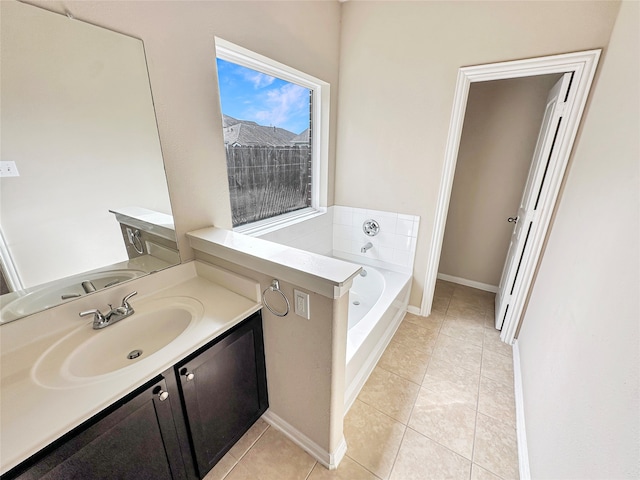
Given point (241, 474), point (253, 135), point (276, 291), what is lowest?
point (241, 474)

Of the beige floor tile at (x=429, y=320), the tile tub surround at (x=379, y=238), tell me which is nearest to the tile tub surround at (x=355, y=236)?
the tile tub surround at (x=379, y=238)

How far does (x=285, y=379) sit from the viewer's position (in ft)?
4.35

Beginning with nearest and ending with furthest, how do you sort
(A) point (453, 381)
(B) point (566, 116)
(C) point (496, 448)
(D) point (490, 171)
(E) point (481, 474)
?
(E) point (481, 474) → (C) point (496, 448) → (B) point (566, 116) → (A) point (453, 381) → (D) point (490, 171)

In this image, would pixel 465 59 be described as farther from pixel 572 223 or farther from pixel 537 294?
pixel 537 294

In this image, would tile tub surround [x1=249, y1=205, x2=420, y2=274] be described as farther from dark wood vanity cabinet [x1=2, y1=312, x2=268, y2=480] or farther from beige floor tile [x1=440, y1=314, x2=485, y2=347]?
dark wood vanity cabinet [x1=2, y1=312, x2=268, y2=480]

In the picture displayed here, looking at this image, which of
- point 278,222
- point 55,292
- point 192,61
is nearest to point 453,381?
point 278,222

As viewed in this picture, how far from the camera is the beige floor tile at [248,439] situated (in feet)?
4.51

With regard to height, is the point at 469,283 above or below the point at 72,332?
below

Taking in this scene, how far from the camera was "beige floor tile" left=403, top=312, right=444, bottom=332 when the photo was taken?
2.38 meters

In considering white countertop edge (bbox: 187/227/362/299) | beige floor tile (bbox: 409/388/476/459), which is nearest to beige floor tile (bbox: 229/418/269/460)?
beige floor tile (bbox: 409/388/476/459)

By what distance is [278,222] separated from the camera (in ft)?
7.44

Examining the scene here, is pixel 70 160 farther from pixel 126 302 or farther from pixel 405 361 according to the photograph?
pixel 405 361

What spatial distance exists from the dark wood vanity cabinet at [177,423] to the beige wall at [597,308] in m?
1.23

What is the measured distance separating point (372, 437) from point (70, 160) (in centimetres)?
193
